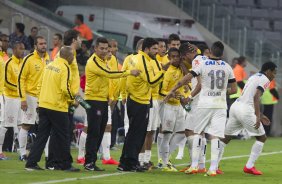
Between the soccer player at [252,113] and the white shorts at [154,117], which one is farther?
the white shorts at [154,117]

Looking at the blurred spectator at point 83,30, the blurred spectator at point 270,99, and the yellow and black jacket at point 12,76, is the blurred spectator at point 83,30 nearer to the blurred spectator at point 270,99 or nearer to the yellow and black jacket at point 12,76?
the blurred spectator at point 270,99

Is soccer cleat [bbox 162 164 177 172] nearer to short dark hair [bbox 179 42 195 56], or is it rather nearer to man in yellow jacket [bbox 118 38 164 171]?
man in yellow jacket [bbox 118 38 164 171]

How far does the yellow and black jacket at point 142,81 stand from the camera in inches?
759

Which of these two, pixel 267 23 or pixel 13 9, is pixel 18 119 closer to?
pixel 13 9

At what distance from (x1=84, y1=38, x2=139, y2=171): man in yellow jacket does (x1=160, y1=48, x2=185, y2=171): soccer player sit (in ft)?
4.68

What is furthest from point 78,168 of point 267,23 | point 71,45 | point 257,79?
point 267,23

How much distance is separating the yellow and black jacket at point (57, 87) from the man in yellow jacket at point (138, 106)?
3.79ft

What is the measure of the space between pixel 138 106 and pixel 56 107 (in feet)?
4.83

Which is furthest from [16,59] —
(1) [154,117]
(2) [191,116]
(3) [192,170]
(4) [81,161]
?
(3) [192,170]

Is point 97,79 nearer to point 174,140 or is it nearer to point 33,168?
point 33,168

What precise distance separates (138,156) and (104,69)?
1.68m

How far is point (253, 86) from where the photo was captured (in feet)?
64.4

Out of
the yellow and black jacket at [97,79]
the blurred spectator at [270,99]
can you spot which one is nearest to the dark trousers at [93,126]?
the yellow and black jacket at [97,79]

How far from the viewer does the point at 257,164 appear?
22.3m
